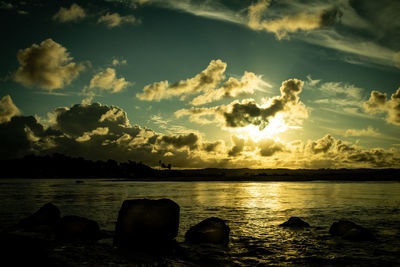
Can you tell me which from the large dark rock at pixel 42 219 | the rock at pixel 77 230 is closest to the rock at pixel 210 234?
the rock at pixel 77 230

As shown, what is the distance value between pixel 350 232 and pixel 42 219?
61.7 feet

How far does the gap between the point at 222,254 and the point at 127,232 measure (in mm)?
4418

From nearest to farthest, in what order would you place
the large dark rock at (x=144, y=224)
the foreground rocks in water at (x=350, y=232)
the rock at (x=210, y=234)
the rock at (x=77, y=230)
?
the large dark rock at (x=144, y=224), the rock at (x=210, y=234), the foreground rocks in water at (x=350, y=232), the rock at (x=77, y=230)

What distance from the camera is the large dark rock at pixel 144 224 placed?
43.0 ft

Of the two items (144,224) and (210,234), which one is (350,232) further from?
(144,224)

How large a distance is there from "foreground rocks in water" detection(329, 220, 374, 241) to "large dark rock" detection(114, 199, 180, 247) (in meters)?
9.49

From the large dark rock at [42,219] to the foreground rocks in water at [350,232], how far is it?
17.7 metres

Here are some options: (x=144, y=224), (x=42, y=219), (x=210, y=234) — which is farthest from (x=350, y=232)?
(x=42, y=219)

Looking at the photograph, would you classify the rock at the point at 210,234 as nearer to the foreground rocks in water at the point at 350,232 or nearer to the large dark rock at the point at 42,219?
the foreground rocks in water at the point at 350,232

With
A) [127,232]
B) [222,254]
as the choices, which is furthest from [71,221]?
[222,254]

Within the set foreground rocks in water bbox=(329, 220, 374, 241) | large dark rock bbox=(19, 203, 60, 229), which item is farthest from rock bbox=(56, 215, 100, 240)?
foreground rocks in water bbox=(329, 220, 374, 241)

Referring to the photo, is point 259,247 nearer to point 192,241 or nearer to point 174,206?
point 192,241

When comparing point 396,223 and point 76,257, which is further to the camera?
point 396,223

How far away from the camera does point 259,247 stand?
1391cm
